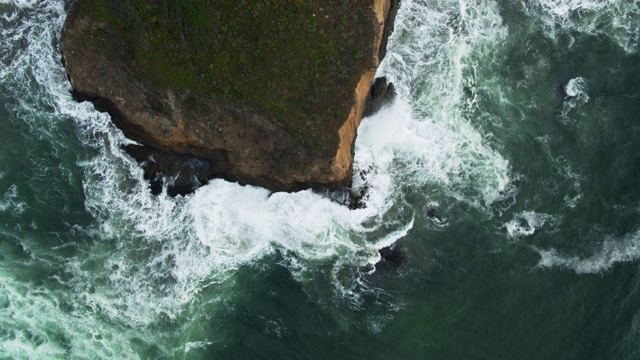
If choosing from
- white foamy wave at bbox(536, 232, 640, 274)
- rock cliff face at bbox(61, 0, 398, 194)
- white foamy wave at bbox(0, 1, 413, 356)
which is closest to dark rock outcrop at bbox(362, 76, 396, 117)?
rock cliff face at bbox(61, 0, 398, 194)

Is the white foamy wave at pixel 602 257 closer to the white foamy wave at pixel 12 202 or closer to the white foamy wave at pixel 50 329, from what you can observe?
the white foamy wave at pixel 50 329

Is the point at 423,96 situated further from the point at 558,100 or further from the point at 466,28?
the point at 558,100

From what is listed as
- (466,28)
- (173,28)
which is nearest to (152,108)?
(173,28)

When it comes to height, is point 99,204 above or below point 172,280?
above

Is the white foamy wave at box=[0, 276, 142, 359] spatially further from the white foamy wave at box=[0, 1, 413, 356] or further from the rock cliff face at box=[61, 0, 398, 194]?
the rock cliff face at box=[61, 0, 398, 194]

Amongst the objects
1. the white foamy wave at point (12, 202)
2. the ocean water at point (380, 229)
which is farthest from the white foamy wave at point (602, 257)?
the white foamy wave at point (12, 202)
